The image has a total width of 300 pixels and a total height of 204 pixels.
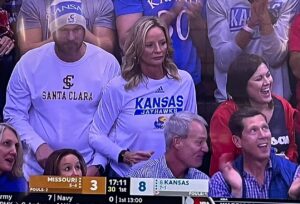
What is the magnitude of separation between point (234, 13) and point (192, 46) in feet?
1.15

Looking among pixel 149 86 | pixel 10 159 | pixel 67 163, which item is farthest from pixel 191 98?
pixel 10 159

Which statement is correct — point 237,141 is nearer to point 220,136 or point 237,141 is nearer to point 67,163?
point 220,136

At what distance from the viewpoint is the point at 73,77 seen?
5055mm

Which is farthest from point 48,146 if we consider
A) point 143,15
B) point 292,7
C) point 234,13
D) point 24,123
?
point 292,7

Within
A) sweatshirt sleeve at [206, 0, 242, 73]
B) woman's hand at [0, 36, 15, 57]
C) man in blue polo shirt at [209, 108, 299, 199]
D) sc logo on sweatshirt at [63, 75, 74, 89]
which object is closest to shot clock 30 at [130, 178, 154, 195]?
man in blue polo shirt at [209, 108, 299, 199]

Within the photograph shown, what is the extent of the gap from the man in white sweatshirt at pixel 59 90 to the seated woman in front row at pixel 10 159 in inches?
1.8

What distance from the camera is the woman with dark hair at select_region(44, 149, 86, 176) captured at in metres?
5.00

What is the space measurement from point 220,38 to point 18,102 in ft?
4.81

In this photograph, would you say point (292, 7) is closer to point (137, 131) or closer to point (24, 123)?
point (137, 131)

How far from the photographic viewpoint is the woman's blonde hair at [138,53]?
4.93 metres

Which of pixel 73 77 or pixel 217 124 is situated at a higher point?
pixel 73 77

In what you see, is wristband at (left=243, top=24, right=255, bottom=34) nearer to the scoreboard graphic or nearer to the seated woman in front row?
the scoreboard graphic

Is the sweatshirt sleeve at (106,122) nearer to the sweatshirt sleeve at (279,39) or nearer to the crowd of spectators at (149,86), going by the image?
the crowd of spectators at (149,86)

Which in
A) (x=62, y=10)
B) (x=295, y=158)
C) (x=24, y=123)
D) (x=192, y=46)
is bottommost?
(x=295, y=158)
